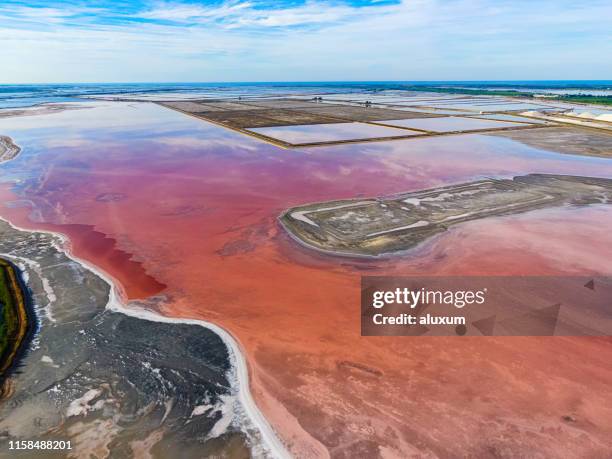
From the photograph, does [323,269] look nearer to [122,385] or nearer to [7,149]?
[122,385]

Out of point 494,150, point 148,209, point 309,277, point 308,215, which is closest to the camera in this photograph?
point 309,277

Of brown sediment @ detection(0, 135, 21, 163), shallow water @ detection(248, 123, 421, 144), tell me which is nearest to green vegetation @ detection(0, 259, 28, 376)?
brown sediment @ detection(0, 135, 21, 163)

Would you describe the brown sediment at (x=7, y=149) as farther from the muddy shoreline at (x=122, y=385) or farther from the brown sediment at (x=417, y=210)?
the brown sediment at (x=417, y=210)

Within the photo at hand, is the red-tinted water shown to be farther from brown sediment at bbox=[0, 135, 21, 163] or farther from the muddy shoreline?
brown sediment at bbox=[0, 135, 21, 163]

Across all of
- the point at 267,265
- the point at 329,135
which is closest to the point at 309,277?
the point at 267,265

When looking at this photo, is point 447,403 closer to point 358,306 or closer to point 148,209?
point 358,306

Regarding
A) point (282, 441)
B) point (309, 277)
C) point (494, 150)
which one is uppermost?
point (494, 150)

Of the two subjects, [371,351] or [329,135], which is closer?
[371,351]
